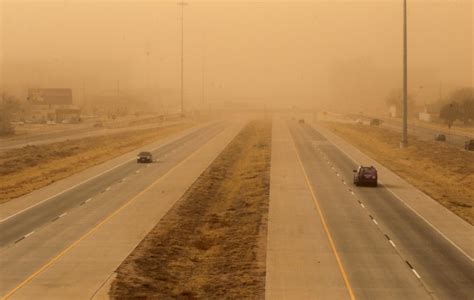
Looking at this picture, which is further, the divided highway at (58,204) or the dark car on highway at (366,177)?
the dark car on highway at (366,177)

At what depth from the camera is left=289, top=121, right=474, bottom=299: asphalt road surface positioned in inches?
1109

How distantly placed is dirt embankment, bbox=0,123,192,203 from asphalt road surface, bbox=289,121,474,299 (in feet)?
83.1

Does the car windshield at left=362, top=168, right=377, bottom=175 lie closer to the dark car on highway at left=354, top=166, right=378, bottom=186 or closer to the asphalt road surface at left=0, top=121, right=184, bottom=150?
the dark car on highway at left=354, top=166, right=378, bottom=186

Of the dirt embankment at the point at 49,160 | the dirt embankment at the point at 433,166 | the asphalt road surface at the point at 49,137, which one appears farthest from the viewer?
the asphalt road surface at the point at 49,137

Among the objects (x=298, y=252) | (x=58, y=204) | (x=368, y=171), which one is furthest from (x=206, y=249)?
(x=368, y=171)

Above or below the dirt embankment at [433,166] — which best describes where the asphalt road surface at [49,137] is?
above

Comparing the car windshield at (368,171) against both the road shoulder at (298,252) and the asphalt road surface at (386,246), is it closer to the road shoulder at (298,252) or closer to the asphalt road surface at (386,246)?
the asphalt road surface at (386,246)

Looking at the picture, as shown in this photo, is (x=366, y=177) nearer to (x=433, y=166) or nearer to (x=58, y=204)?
(x=58, y=204)

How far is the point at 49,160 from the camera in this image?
90188 millimetres

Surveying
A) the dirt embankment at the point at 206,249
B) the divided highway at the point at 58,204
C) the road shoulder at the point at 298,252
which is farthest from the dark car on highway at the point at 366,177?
the divided highway at the point at 58,204

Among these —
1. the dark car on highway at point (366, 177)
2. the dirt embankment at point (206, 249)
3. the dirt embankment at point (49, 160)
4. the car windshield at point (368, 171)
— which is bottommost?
the dirt embankment at point (206, 249)

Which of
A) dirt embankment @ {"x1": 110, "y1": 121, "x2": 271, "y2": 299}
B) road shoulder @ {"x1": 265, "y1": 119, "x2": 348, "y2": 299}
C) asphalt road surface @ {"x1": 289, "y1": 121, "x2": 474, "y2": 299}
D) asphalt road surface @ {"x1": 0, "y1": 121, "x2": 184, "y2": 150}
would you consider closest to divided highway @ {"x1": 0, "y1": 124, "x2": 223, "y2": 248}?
dirt embankment @ {"x1": 110, "y1": 121, "x2": 271, "y2": 299}

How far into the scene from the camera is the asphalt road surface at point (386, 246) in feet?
92.4

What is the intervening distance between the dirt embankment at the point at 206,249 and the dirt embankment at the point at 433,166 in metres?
13.2
